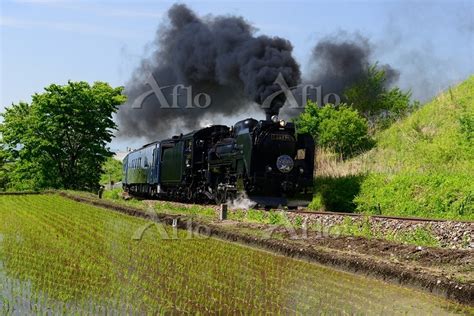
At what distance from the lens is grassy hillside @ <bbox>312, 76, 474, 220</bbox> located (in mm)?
17578

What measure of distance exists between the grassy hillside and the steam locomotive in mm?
2062

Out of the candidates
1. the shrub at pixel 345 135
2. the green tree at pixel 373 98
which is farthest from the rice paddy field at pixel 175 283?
the green tree at pixel 373 98

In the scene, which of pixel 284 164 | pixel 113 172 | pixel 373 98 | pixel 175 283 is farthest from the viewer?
pixel 113 172

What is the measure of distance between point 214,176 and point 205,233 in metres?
8.18

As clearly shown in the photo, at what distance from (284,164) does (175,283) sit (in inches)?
484

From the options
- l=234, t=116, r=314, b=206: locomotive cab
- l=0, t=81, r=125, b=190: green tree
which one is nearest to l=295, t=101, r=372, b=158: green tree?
l=234, t=116, r=314, b=206: locomotive cab

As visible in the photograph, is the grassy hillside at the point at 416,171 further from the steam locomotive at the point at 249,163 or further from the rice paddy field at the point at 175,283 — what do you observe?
the rice paddy field at the point at 175,283

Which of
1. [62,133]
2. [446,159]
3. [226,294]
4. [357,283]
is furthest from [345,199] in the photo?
[62,133]

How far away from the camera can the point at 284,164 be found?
19.8 metres

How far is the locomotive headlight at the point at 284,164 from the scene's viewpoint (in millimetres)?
19750

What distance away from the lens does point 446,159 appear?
22.1 metres

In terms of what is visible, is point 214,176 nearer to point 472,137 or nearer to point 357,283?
point 472,137

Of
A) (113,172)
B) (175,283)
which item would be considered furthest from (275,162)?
(113,172)

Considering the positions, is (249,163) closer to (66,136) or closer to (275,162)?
(275,162)
